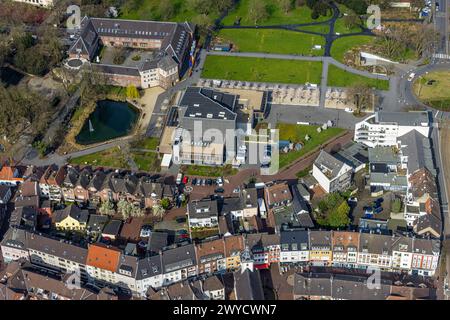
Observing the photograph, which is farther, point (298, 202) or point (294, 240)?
→ point (298, 202)

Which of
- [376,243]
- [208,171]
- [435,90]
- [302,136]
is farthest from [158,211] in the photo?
[435,90]

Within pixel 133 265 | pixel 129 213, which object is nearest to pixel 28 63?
pixel 129 213

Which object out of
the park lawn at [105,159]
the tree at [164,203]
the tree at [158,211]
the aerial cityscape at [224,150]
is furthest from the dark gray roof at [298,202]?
the park lawn at [105,159]

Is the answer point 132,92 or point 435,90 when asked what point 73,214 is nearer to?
point 132,92

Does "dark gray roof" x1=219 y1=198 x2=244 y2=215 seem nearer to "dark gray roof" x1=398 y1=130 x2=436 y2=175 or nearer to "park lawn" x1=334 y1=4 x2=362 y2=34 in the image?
"dark gray roof" x1=398 y1=130 x2=436 y2=175

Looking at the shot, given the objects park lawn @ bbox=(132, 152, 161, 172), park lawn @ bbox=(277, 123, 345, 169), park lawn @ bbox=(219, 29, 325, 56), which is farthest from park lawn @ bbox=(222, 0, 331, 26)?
park lawn @ bbox=(132, 152, 161, 172)

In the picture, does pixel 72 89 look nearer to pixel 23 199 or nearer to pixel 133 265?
pixel 23 199

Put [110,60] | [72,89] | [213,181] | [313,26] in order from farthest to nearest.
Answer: [313,26] → [110,60] → [72,89] → [213,181]

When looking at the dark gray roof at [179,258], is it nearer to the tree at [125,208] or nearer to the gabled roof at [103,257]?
the gabled roof at [103,257]
